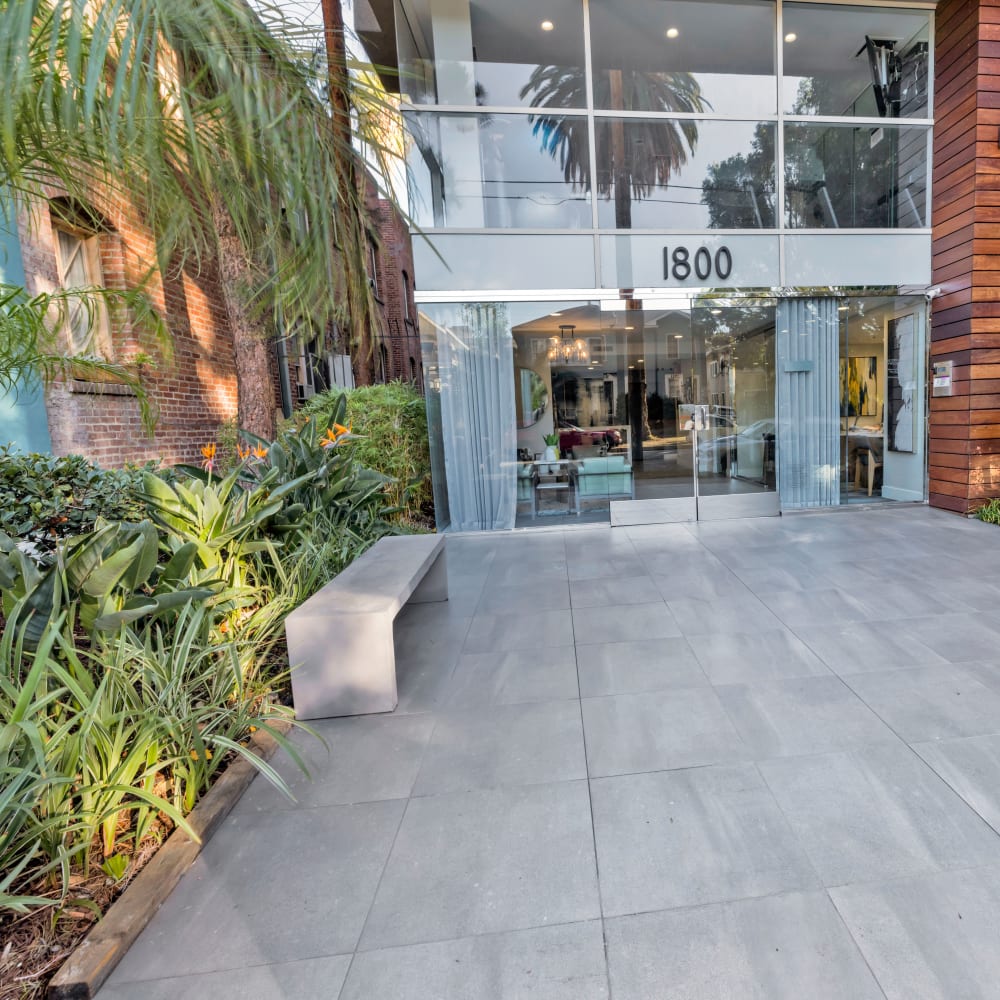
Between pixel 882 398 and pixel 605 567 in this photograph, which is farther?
pixel 882 398

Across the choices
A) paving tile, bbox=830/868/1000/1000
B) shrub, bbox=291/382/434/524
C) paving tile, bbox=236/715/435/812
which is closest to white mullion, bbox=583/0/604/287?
shrub, bbox=291/382/434/524

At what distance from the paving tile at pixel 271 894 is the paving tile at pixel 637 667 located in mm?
1216

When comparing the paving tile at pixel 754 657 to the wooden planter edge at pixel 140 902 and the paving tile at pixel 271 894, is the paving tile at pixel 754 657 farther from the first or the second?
the wooden planter edge at pixel 140 902

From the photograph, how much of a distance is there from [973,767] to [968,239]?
6.24 metres

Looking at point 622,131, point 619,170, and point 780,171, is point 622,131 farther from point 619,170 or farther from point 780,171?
point 780,171

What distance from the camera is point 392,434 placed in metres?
6.21

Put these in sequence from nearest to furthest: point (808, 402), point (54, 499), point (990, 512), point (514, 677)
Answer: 1. point (54, 499)
2. point (514, 677)
3. point (990, 512)
4. point (808, 402)

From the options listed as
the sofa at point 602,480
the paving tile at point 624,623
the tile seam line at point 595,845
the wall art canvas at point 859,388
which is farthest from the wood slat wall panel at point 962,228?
the tile seam line at point 595,845

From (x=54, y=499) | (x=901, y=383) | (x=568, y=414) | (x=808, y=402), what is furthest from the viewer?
(x=568, y=414)

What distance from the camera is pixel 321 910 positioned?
1545 mm

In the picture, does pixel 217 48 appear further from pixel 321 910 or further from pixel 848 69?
pixel 848 69

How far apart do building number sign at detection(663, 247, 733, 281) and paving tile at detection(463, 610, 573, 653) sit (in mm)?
4431

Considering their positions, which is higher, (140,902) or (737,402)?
(737,402)

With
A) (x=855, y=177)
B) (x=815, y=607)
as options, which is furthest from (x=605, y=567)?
(x=855, y=177)
